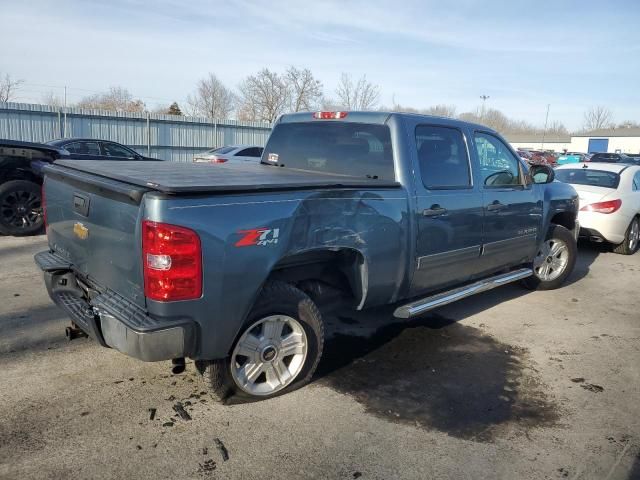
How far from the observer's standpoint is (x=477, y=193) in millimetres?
4680

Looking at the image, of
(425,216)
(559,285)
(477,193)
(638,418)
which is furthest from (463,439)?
(559,285)

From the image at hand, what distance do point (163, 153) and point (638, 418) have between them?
885 inches

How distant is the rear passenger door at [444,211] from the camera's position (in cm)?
413

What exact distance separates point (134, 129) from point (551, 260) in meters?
19.8

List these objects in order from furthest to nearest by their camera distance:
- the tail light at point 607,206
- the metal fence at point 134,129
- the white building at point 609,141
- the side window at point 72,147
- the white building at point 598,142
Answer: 1. the white building at point 598,142
2. the white building at point 609,141
3. the metal fence at point 134,129
4. the side window at point 72,147
5. the tail light at point 607,206

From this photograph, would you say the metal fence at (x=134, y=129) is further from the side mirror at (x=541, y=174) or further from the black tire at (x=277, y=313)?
the black tire at (x=277, y=313)

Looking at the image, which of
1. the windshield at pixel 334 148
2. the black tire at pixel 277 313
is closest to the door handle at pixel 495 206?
the windshield at pixel 334 148

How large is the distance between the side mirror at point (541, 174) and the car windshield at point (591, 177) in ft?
12.2

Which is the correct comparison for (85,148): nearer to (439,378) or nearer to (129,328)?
(129,328)

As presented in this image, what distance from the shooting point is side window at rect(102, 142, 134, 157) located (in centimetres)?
1288

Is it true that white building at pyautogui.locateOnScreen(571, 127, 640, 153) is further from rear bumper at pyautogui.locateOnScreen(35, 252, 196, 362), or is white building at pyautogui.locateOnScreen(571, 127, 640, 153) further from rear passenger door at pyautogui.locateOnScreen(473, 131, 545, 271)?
rear bumper at pyautogui.locateOnScreen(35, 252, 196, 362)

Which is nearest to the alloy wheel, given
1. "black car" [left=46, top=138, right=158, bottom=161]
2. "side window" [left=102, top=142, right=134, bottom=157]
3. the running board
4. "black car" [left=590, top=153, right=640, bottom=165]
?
"black car" [left=46, top=138, right=158, bottom=161]

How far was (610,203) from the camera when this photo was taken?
27.0ft

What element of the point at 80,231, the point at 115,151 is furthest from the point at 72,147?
the point at 80,231
